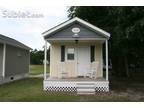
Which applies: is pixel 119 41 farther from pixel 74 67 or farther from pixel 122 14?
pixel 74 67

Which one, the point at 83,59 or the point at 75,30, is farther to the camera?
the point at 83,59

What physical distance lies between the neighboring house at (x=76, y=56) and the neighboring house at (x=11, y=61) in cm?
408

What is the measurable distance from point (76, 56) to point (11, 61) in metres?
6.39

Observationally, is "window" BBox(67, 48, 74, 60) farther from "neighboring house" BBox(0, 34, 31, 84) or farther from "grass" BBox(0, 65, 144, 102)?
"neighboring house" BBox(0, 34, 31, 84)

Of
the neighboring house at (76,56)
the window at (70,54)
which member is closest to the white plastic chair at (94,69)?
the neighboring house at (76,56)

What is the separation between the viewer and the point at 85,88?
13.1m

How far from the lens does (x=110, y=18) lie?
62.6 ft

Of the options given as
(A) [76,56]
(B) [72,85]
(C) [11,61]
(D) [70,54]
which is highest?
(D) [70,54]

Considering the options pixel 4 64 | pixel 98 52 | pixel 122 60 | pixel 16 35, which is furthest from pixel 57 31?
pixel 16 35

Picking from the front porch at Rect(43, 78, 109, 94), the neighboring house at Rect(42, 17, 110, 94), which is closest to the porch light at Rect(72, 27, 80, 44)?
the neighboring house at Rect(42, 17, 110, 94)

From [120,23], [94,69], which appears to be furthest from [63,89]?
[120,23]

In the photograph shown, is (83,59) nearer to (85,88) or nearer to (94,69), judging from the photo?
(94,69)

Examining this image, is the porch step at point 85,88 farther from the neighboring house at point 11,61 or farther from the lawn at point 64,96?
the neighboring house at point 11,61

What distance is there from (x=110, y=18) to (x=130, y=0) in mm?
4667
